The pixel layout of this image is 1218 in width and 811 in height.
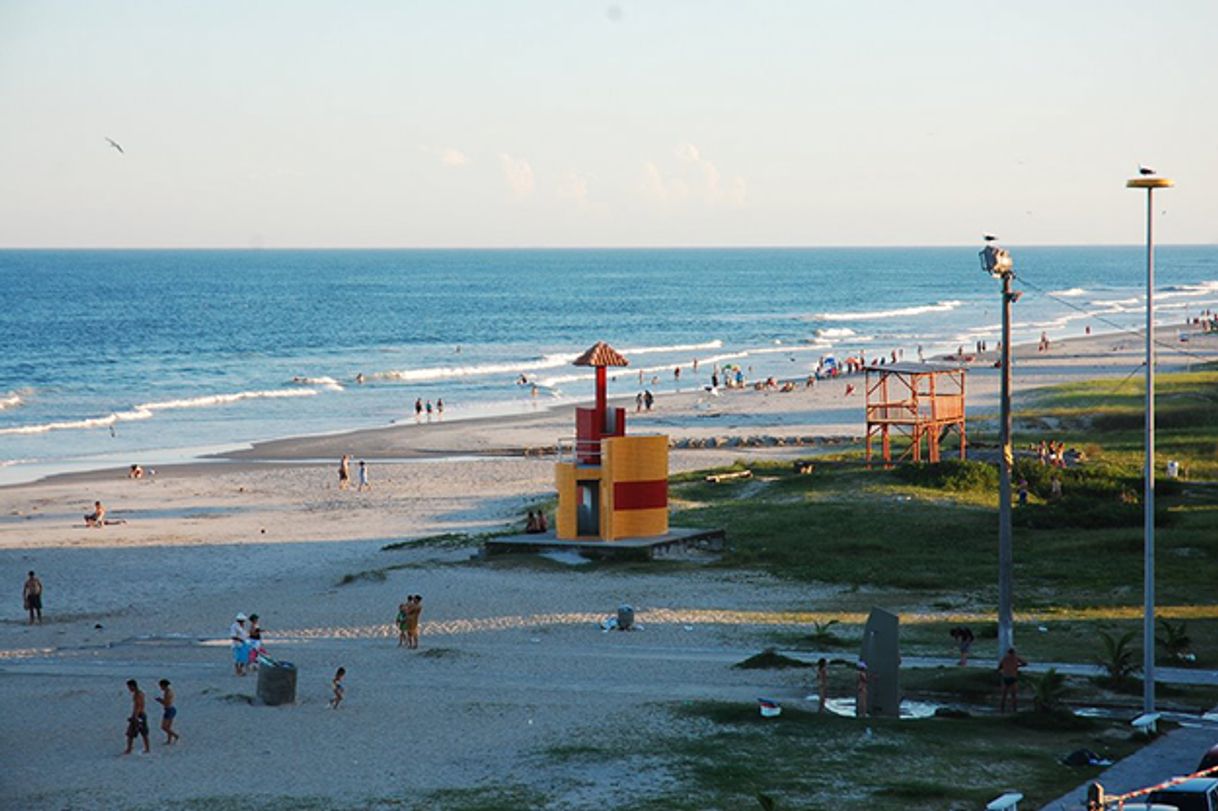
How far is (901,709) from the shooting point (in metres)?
21.4

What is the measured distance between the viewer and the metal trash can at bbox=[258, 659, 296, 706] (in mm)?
22594

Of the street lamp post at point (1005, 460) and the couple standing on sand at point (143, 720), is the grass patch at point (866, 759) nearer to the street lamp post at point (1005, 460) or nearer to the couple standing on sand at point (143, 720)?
the street lamp post at point (1005, 460)

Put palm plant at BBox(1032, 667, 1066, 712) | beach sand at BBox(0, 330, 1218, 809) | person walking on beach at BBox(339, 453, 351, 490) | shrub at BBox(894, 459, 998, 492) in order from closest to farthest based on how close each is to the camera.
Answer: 1. beach sand at BBox(0, 330, 1218, 809)
2. palm plant at BBox(1032, 667, 1066, 712)
3. shrub at BBox(894, 459, 998, 492)
4. person walking on beach at BBox(339, 453, 351, 490)

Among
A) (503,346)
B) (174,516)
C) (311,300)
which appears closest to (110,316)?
(311,300)

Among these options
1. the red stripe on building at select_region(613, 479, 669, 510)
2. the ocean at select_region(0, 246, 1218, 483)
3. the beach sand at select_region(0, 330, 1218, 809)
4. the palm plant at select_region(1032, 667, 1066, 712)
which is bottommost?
the beach sand at select_region(0, 330, 1218, 809)

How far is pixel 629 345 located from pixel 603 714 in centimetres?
9737

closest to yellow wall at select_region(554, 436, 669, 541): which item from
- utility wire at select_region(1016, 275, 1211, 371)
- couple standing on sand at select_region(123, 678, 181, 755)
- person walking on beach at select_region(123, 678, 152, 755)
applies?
utility wire at select_region(1016, 275, 1211, 371)

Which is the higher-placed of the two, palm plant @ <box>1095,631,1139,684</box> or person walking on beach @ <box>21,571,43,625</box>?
palm plant @ <box>1095,631,1139,684</box>

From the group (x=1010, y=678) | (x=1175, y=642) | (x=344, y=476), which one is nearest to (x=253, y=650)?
(x=1010, y=678)

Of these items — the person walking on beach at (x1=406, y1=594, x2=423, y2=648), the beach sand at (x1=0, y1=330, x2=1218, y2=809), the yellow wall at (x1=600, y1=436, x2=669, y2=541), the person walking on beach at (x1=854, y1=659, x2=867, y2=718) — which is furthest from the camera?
the yellow wall at (x1=600, y1=436, x2=669, y2=541)

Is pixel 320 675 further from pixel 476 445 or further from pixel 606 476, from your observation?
pixel 476 445

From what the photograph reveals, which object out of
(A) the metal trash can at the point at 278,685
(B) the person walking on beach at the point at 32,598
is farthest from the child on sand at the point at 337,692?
(B) the person walking on beach at the point at 32,598

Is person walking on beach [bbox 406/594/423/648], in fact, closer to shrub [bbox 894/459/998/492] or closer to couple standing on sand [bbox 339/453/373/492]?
shrub [bbox 894/459/998/492]

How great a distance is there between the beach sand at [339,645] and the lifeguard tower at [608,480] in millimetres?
1926
